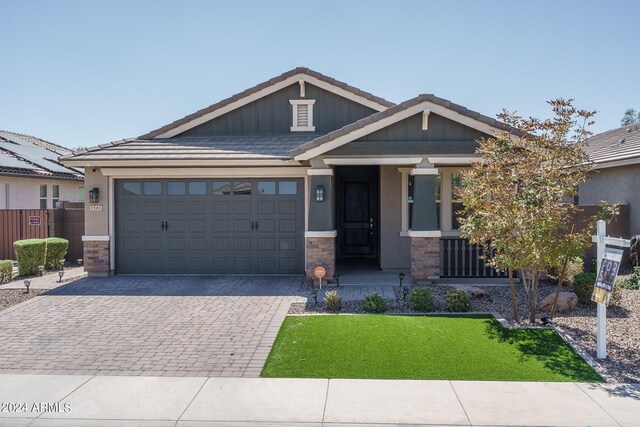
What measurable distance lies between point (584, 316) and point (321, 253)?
526 centimetres

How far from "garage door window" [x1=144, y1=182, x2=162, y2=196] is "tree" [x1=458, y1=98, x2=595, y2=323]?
7.76 meters

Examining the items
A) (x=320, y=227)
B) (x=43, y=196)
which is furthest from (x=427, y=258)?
(x=43, y=196)

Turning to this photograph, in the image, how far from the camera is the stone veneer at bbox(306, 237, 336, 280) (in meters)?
10.7

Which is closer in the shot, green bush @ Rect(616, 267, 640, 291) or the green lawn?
the green lawn

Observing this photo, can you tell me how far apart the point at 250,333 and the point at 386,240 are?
5.88 meters

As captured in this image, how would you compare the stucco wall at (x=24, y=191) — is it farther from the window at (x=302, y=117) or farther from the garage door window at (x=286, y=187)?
the garage door window at (x=286, y=187)

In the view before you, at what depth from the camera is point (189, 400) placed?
509 cm

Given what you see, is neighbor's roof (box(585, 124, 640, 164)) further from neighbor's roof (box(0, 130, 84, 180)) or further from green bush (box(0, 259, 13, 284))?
neighbor's roof (box(0, 130, 84, 180))

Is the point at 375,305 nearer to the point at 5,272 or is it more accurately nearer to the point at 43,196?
the point at 5,272

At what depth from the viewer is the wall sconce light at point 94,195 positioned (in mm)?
11969

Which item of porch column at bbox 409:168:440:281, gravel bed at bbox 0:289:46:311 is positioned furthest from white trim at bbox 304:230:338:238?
gravel bed at bbox 0:289:46:311

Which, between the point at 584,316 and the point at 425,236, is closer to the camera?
the point at 584,316

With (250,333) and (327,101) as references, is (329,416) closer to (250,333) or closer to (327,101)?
(250,333)

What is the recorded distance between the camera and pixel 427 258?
10.6 m
